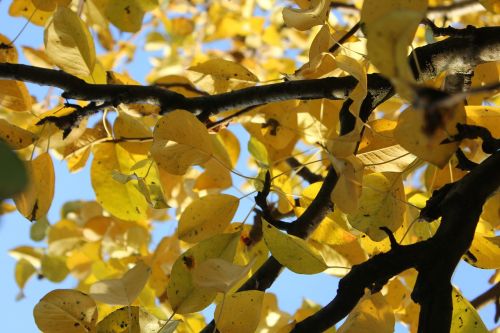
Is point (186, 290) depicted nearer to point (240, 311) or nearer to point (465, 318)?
point (240, 311)

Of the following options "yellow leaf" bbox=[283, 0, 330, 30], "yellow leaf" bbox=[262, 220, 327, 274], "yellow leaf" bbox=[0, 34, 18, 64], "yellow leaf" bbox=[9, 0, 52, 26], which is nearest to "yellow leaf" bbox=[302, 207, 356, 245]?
"yellow leaf" bbox=[262, 220, 327, 274]

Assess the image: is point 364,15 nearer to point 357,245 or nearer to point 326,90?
point 326,90

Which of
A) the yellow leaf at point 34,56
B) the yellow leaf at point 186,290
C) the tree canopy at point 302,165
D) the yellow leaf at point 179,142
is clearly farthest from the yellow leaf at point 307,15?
the yellow leaf at point 34,56

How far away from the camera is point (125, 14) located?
0.76 m

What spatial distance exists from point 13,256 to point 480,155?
3.40ft

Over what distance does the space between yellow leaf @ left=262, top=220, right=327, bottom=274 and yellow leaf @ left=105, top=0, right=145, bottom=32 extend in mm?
390

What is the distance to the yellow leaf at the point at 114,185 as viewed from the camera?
72 cm

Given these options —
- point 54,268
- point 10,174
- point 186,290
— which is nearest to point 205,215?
point 186,290

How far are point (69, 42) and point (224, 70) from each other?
0.61 ft

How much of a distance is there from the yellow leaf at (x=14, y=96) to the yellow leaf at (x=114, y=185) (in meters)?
0.11

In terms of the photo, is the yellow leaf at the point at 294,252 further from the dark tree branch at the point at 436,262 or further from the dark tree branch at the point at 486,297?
the dark tree branch at the point at 486,297

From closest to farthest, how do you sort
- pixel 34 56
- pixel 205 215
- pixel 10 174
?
pixel 10 174 < pixel 205 215 < pixel 34 56

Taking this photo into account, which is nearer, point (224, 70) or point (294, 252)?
point (294, 252)

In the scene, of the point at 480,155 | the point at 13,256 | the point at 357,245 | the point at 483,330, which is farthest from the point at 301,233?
the point at 13,256
